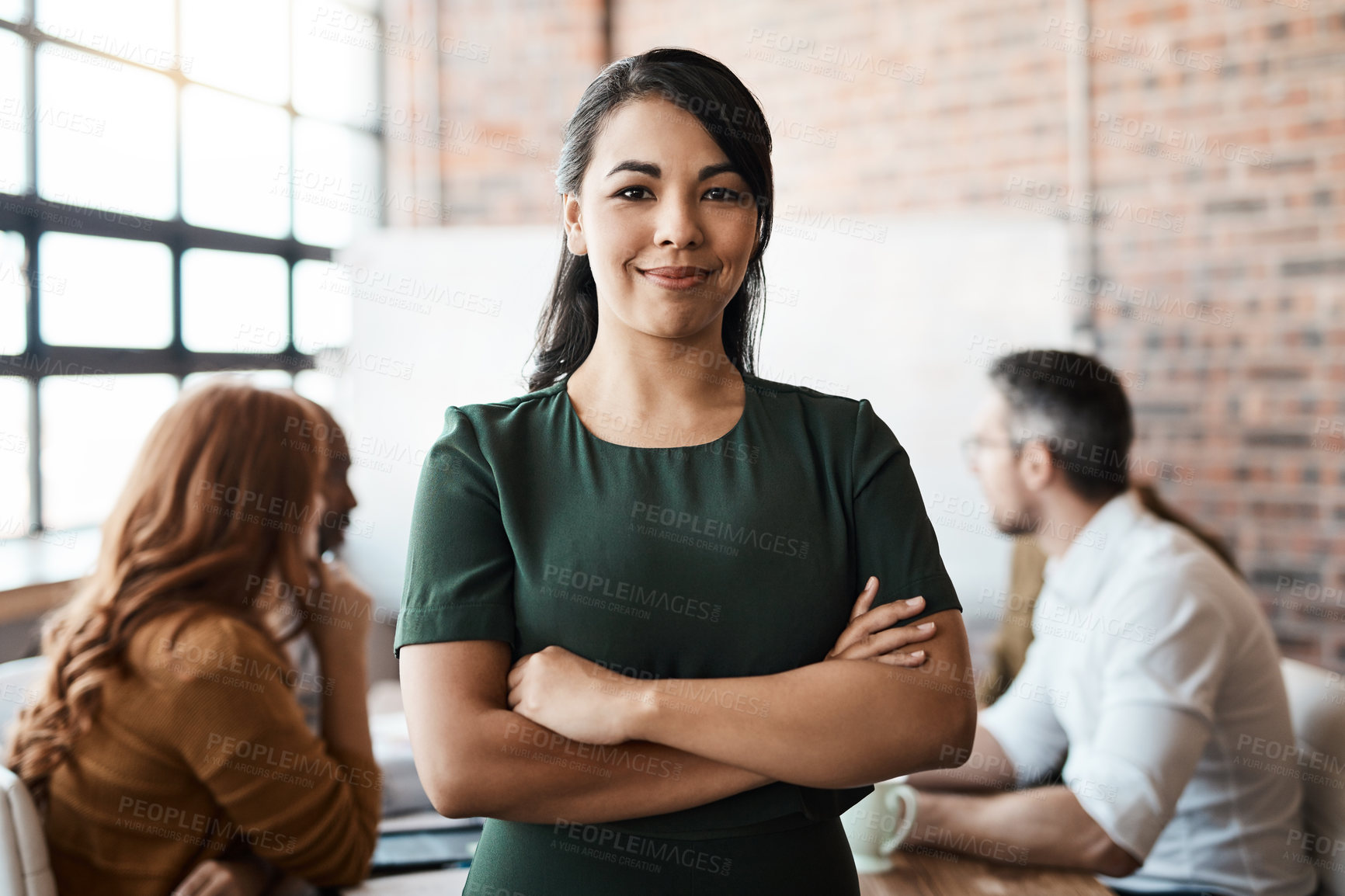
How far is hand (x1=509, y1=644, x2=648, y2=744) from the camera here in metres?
1.00

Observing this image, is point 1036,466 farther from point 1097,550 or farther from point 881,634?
point 881,634

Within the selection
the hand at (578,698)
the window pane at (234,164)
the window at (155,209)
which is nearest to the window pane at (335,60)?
the window at (155,209)

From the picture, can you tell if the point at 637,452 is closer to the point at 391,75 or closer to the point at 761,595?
the point at 761,595

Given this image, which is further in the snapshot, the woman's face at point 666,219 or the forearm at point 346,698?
the forearm at point 346,698

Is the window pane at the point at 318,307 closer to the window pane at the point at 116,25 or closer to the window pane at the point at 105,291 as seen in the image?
the window pane at the point at 105,291

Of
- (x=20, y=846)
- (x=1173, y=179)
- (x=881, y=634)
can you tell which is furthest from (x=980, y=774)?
(x=1173, y=179)

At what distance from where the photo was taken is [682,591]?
3.40 feet

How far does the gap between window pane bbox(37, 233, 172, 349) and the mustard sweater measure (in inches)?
77.9

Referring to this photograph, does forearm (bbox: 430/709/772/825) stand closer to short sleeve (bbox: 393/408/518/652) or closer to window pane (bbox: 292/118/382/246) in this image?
short sleeve (bbox: 393/408/518/652)

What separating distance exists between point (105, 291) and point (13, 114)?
0.58 metres

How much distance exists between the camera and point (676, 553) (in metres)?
1.04

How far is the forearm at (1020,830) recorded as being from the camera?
1459mm

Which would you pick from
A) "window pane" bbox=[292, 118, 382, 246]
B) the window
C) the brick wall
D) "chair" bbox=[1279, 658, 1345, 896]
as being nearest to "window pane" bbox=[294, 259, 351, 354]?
the window

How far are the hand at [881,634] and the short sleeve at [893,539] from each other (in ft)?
0.05
